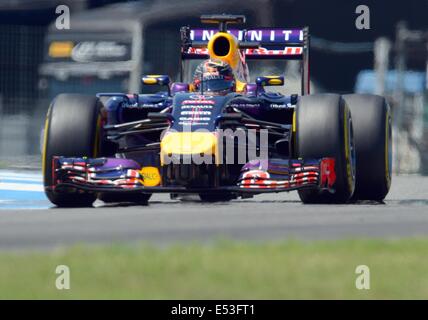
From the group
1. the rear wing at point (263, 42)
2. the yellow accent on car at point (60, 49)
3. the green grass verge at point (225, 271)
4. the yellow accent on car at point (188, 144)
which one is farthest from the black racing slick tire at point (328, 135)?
the yellow accent on car at point (60, 49)

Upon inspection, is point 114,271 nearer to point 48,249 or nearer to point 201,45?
point 48,249

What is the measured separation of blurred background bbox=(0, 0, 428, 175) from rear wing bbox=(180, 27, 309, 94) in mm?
3179

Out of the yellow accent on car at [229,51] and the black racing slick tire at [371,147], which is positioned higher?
the yellow accent on car at [229,51]

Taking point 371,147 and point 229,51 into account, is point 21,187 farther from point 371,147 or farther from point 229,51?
point 371,147

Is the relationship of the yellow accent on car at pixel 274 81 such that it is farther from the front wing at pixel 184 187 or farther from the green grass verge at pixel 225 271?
the green grass verge at pixel 225 271

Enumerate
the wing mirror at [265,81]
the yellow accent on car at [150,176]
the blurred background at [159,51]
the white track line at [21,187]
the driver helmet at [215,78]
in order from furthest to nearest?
the blurred background at [159,51] → the white track line at [21,187] → the wing mirror at [265,81] → the driver helmet at [215,78] → the yellow accent on car at [150,176]

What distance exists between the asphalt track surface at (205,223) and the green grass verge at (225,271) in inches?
25.6

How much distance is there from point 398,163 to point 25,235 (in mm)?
9414

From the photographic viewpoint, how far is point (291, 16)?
18.6 m

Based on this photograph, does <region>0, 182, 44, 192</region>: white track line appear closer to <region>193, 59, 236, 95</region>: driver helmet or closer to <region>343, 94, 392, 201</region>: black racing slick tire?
<region>193, 59, 236, 95</region>: driver helmet

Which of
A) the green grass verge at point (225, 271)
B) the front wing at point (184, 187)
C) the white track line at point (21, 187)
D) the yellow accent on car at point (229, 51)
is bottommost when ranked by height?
the white track line at point (21, 187)

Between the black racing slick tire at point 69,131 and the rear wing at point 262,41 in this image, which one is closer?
the black racing slick tire at point 69,131

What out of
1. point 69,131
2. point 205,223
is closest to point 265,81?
point 69,131

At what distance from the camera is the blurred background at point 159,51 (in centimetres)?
1828
